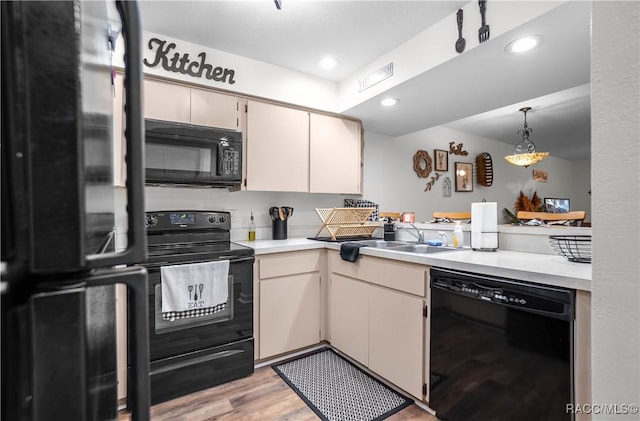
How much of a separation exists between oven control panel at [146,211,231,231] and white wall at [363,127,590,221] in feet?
Answer: 5.84

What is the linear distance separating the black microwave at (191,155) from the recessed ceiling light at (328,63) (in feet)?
2.99

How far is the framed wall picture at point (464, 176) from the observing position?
4.63 meters

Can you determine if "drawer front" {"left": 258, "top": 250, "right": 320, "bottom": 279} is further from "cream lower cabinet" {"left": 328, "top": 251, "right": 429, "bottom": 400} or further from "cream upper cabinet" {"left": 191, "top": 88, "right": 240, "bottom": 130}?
"cream upper cabinet" {"left": 191, "top": 88, "right": 240, "bottom": 130}

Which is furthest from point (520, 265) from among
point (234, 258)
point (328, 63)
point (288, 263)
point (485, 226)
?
point (328, 63)

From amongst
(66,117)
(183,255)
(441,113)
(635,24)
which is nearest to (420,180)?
(441,113)

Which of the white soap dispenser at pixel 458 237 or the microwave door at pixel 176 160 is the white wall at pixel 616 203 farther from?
the microwave door at pixel 176 160

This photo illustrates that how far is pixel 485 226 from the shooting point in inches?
75.4

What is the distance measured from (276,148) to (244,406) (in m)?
1.86

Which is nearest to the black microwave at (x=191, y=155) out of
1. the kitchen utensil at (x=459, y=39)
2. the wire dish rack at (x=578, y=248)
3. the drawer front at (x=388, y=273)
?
the drawer front at (x=388, y=273)

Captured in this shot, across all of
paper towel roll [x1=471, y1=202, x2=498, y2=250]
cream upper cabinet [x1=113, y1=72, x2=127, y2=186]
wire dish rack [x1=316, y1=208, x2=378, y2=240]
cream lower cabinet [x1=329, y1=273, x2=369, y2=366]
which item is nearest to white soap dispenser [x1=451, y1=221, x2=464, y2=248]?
paper towel roll [x1=471, y1=202, x2=498, y2=250]

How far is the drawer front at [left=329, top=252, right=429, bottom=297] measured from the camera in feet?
5.61

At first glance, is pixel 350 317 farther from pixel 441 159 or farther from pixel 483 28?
pixel 441 159

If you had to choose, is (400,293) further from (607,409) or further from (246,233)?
(246,233)

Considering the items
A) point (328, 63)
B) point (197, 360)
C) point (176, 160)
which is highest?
point (328, 63)
